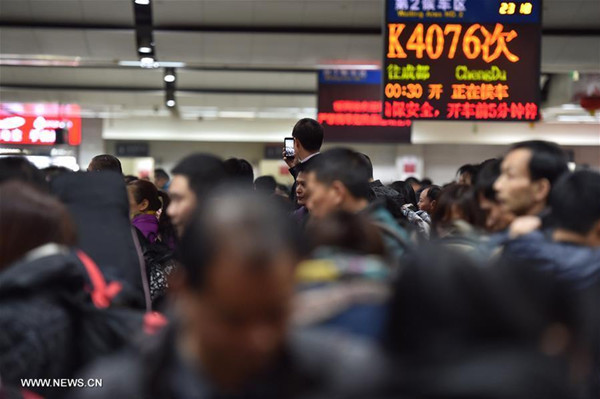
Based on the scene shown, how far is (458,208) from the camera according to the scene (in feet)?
13.1

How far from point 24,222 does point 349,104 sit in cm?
969

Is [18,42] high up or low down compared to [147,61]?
up

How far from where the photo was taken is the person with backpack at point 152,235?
5074 millimetres

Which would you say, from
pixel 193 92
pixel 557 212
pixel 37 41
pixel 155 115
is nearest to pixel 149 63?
pixel 37 41

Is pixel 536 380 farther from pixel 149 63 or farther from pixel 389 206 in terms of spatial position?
pixel 149 63

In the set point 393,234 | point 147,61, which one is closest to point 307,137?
point 393,234

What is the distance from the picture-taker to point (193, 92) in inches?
667

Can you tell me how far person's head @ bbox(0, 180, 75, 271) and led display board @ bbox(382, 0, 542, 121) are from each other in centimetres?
504

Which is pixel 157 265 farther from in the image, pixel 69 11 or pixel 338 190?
pixel 69 11

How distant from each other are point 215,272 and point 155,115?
741 inches

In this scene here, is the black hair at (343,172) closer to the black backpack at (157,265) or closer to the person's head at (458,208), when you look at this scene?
the person's head at (458,208)

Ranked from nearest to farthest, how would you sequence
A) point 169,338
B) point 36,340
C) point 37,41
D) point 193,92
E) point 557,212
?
1. point 169,338
2. point 36,340
3. point 557,212
4. point 37,41
5. point 193,92

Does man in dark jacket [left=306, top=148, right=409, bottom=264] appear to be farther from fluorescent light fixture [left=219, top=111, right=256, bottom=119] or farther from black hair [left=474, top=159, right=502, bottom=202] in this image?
fluorescent light fixture [left=219, top=111, right=256, bottom=119]

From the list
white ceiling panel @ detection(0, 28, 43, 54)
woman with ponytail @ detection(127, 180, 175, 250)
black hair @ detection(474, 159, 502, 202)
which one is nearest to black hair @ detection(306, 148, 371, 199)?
black hair @ detection(474, 159, 502, 202)
